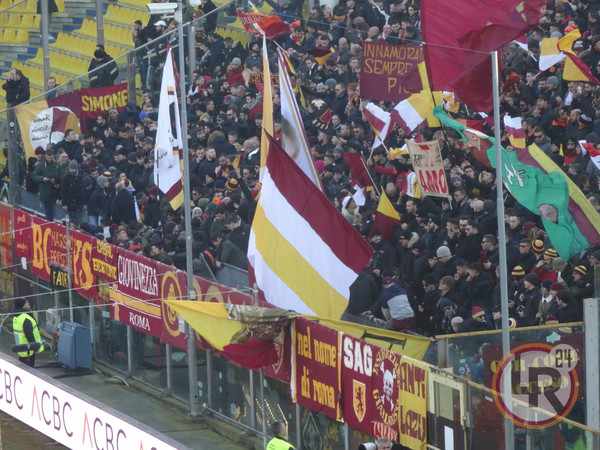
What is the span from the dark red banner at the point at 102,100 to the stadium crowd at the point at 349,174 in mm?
186

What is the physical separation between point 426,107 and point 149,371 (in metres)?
5.99

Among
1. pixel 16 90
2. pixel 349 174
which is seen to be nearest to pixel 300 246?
pixel 349 174

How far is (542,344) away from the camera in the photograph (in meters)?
15.7

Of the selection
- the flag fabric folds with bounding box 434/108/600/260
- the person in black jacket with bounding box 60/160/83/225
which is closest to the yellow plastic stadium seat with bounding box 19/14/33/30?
the person in black jacket with bounding box 60/160/83/225

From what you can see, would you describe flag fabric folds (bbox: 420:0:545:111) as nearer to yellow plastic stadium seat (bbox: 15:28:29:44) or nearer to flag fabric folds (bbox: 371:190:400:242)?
flag fabric folds (bbox: 371:190:400:242)

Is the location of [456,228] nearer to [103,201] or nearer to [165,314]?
[165,314]

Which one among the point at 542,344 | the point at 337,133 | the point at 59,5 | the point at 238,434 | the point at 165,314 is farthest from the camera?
the point at 59,5

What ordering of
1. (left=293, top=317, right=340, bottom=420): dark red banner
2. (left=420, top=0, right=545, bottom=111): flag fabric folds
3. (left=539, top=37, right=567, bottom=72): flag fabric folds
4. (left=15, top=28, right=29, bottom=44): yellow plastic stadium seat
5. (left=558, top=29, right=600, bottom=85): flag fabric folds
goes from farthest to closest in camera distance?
1. (left=15, top=28, right=29, bottom=44): yellow plastic stadium seat
2. (left=539, top=37, right=567, bottom=72): flag fabric folds
3. (left=558, top=29, right=600, bottom=85): flag fabric folds
4. (left=293, top=317, right=340, bottom=420): dark red banner
5. (left=420, top=0, right=545, bottom=111): flag fabric folds

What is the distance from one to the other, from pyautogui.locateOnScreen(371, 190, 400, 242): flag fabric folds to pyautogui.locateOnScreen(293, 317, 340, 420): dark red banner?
8.31 ft

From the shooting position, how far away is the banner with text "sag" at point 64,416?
15844 millimetres

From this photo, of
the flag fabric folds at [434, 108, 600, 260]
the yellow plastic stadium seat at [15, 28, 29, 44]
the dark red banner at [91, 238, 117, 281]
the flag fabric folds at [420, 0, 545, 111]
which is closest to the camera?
the flag fabric folds at [420, 0, 545, 111]

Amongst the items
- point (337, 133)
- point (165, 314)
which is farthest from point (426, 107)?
point (165, 314)

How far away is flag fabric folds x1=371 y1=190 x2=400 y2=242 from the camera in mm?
19781

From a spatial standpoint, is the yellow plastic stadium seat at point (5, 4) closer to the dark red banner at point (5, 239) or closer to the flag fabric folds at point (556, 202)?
the dark red banner at point (5, 239)
